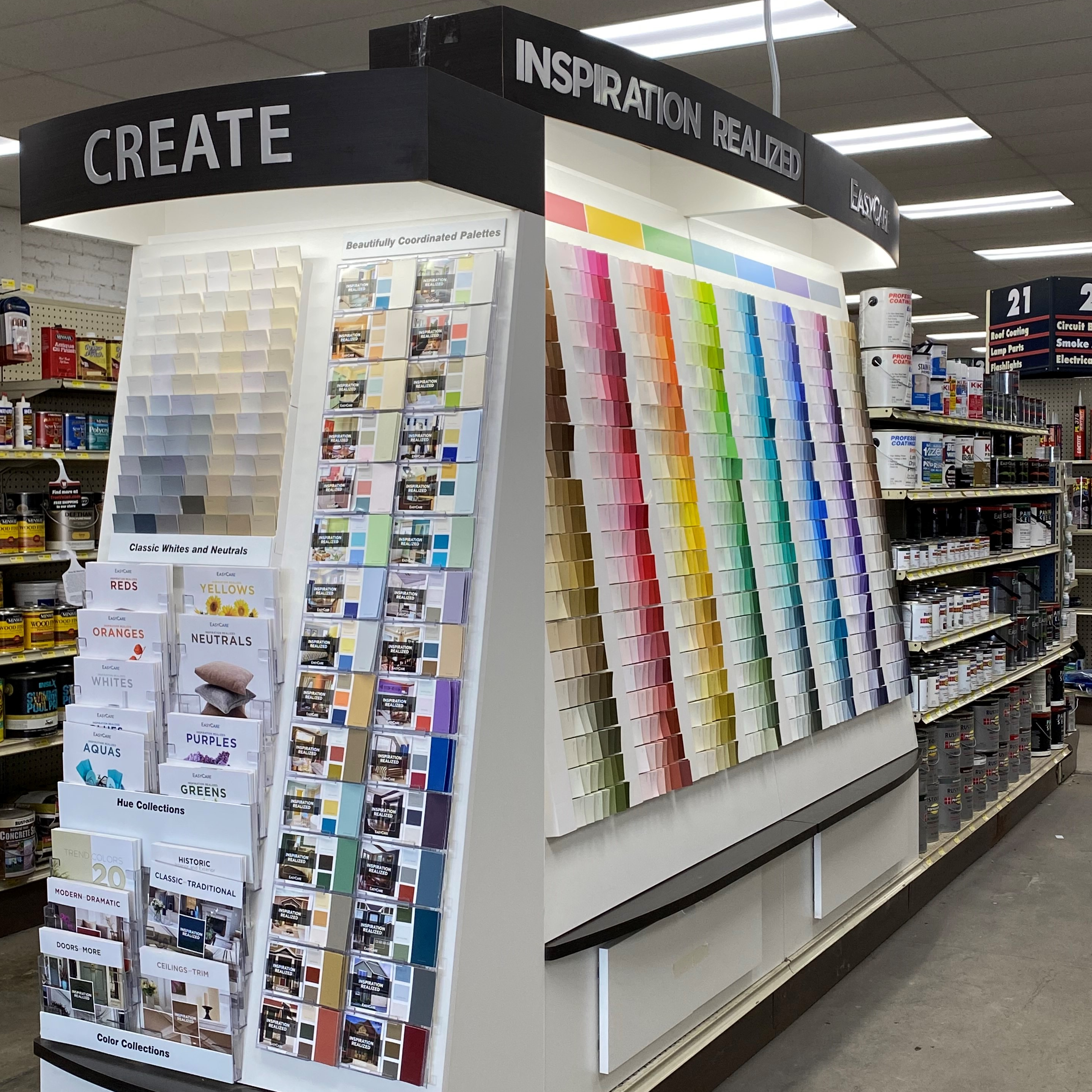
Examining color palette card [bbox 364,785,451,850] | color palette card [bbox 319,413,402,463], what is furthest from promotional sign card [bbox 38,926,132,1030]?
color palette card [bbox 319,413,402,463]

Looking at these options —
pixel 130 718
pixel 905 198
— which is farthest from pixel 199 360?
pixel 905 198

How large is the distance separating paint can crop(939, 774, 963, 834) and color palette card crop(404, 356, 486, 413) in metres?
3.55

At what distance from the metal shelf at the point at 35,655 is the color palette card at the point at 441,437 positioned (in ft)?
8.60

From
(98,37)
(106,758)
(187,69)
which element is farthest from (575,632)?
(187,69)

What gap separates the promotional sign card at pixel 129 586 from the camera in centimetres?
270

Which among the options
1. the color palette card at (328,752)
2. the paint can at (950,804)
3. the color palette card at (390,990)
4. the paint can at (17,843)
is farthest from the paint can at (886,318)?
the paint can at (17,843)

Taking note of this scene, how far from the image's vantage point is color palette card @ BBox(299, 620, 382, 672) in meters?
2.54

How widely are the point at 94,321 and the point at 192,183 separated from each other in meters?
3.77

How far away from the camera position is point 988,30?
5637 mm

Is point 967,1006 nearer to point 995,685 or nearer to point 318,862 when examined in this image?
point 995,685

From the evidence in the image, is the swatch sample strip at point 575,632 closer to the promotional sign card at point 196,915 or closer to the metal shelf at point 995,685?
the promotional sign card at point 196,915

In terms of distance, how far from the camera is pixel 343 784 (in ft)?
8.20

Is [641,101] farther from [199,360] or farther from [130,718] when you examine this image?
[130,718]

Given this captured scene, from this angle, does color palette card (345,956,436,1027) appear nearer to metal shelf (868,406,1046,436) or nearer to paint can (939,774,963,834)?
metal shelf (868,406,1046,436)
